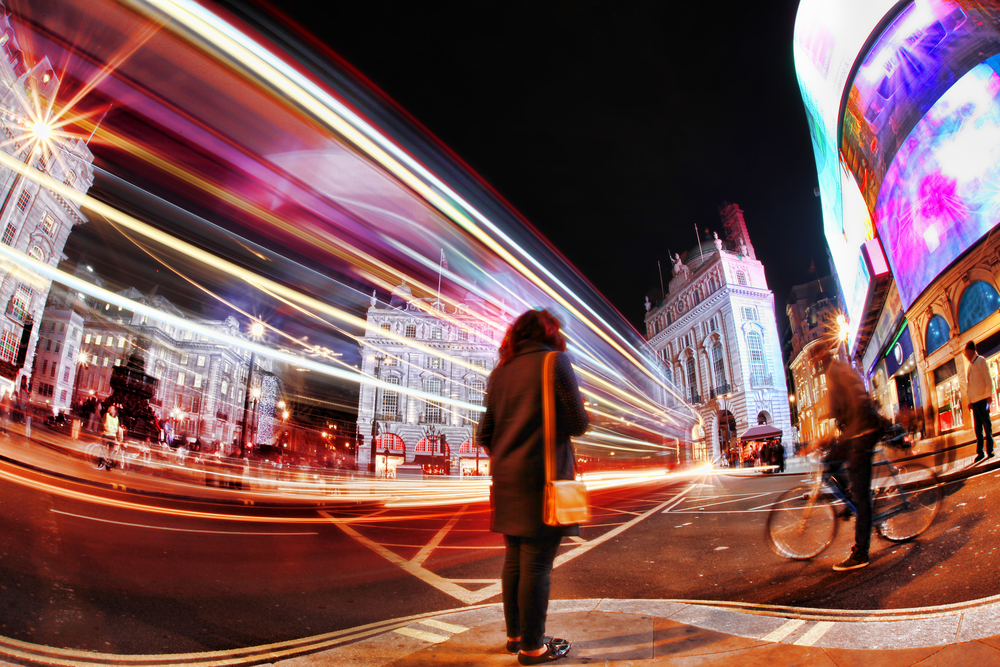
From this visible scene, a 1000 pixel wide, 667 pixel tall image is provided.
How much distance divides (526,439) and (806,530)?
12.2ft

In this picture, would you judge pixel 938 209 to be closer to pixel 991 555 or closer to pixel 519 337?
pixel 991 555

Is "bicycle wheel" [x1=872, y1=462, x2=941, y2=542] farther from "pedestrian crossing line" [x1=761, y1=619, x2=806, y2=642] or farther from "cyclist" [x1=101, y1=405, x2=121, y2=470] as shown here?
"cyclist" [x1=101, y1=405, x2=121, y2=470]

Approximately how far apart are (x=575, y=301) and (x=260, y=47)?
26850mm

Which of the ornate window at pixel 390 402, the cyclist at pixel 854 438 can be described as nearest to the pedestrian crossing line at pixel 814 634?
the cyclist at pixel 854 438

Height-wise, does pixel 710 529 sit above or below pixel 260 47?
below

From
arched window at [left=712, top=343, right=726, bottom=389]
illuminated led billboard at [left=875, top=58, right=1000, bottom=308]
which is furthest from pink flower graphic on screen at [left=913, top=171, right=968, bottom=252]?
arched window at [left=712, top=343, right=726, bottom=389]

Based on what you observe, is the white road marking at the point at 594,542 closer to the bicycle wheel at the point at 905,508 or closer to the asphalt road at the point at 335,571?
the asphalt road at the point at 335,571

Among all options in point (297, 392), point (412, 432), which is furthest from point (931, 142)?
point (297, 392)

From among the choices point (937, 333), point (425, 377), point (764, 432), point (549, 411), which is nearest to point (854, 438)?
point (549, 411)

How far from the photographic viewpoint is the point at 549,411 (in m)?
2.35

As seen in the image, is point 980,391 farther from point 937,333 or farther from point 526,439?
point 937,333

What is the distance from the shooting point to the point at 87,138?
1271cm

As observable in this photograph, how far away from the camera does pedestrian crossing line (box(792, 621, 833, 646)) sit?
6.95 ft

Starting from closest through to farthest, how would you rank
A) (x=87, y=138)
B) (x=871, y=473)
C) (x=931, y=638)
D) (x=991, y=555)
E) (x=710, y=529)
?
(x=931, y=638)
(x=991, y=555)
(x=871, y=473)
(x=710, y=529)
(x=87, y=138)
